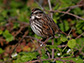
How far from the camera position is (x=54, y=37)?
189 inches

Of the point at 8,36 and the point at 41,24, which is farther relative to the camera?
the point at 8,36

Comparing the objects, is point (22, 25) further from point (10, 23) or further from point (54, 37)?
point (54, 37)

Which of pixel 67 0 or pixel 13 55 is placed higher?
pixel 67 0

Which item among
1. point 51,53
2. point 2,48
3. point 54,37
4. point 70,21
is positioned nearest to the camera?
point 51,53

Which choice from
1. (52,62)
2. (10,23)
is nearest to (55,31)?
(52,62)

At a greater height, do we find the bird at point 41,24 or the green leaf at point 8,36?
the bird at point 41,24

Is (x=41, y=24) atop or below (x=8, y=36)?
atop

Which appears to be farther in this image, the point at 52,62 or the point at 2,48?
the point at 2,48

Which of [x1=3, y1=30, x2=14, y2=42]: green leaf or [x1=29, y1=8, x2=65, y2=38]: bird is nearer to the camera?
[x1=29, y1=8, x2=65, y2=38]: bird

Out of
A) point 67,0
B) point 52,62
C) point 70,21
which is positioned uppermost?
point 67,0

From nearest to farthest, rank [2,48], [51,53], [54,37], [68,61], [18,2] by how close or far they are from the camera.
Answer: [68,61] < [51,53] < [54,37] < [2,48] < [18,2]

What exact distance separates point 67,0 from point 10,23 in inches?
63.2

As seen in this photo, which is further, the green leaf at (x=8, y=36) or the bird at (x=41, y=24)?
the green leaf at (x=8, y=36)

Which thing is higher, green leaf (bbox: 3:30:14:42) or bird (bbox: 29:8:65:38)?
bird (bbox: 29:8:65:38)
